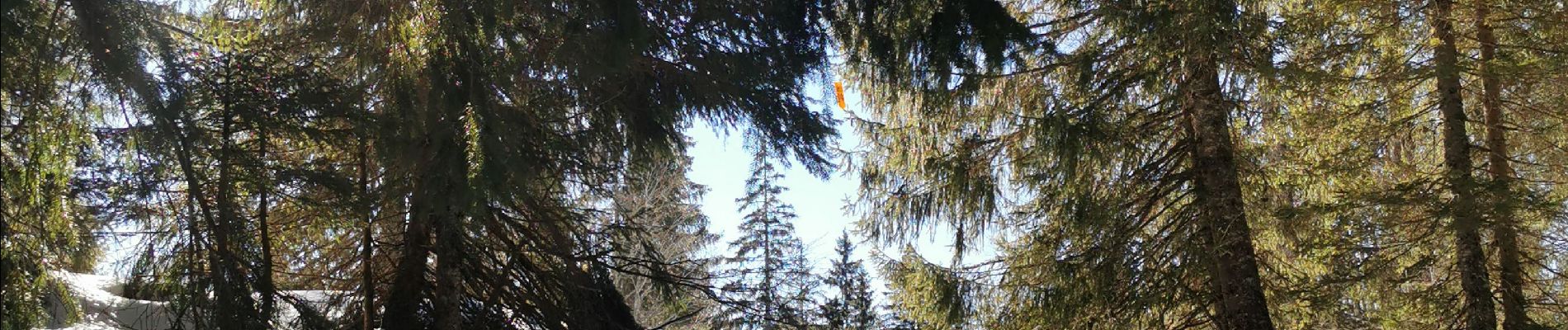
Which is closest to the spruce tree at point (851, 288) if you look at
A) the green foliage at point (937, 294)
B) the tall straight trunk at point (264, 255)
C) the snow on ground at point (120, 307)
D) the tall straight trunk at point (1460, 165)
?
the green foliage at point (937, 294)

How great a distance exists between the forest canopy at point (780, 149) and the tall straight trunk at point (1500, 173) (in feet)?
→ 0.11

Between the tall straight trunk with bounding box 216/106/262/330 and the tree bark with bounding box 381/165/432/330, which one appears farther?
the tree bark with bounding box 381/165/432/330

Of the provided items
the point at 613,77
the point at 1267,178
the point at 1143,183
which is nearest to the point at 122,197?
the point at 613,77

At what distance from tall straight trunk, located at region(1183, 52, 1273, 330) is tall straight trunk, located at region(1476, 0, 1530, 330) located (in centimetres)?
151

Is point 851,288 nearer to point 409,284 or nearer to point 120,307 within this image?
point 120,307

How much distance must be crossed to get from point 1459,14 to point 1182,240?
2372mm

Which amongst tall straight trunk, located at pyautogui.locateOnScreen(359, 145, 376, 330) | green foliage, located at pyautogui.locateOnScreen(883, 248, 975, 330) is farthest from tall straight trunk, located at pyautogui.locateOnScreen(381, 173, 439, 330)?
green foliage, located at pyautogui.locateOnScreen(883, 248, 975, 330)

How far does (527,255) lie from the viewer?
25.1 feet

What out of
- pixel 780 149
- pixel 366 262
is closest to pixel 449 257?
pixel 366 262

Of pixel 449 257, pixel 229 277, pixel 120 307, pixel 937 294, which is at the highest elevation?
pixel 937 294

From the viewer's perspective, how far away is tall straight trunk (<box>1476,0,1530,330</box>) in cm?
757

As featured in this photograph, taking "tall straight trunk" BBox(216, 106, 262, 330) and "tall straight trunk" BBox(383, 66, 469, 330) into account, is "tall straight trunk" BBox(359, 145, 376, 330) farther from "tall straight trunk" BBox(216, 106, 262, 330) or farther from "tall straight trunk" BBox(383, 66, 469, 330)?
"tall straight trunk" BBox(216, 106, 262, 330)

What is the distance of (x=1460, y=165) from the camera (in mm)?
7684

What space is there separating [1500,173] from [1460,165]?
2.30 feet
